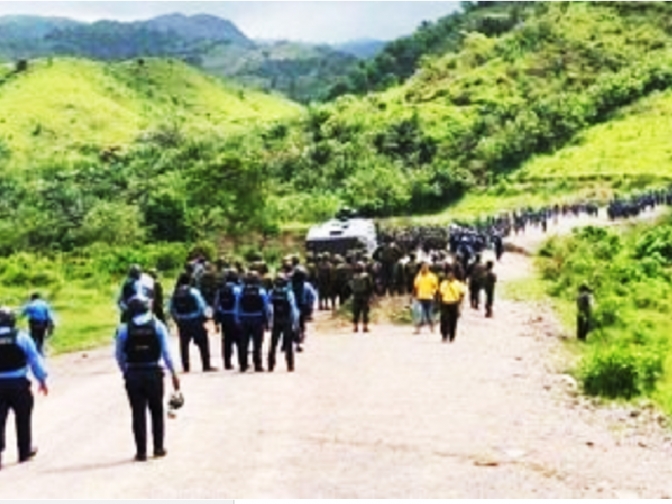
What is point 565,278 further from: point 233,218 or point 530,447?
point 530,447

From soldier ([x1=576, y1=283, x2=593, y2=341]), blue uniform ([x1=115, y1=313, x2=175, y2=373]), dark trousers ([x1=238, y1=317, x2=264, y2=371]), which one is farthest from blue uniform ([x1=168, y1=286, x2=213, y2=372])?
soldier ([x1=576, y1=283, x2=593, y2=341])

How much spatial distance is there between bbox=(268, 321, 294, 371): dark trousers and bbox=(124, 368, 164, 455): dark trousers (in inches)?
286

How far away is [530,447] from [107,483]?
5.47m

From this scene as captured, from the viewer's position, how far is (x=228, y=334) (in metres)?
23.5

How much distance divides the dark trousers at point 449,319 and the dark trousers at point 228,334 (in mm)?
5961

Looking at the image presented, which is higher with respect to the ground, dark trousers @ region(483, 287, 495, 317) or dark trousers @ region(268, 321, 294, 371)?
dark trousers @ region(268, 321, 294, 371)

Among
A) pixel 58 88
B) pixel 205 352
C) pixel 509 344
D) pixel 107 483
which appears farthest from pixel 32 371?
pixel 58 88

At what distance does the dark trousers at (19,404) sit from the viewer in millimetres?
15289

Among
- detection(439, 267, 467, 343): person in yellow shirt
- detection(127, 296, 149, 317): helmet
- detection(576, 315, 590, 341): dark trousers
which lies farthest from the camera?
detection(576, 315, 590, 341): dark trousers

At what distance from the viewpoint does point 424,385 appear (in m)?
22.1

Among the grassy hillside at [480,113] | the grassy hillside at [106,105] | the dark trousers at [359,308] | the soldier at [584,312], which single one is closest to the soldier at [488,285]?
the soldier at [584,312]

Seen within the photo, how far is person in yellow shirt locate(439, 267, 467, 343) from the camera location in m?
28.2

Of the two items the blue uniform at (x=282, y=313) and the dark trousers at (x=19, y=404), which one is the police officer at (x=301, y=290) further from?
the dark trousers at (x=19, y=404)

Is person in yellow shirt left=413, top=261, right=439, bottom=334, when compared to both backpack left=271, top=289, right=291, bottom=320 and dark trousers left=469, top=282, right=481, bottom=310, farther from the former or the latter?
backpack left=271, top=289, right=291, bottom=320
